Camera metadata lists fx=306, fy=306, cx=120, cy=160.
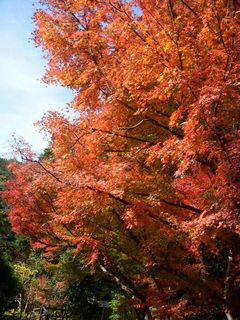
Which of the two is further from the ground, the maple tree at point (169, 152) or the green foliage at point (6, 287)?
the maple tree at point (169, 152)

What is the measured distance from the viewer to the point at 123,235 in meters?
9.27

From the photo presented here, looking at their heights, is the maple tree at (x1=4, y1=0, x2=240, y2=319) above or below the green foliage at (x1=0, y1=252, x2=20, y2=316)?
above

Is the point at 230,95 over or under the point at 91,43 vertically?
under

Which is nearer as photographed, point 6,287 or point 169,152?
point 169,152

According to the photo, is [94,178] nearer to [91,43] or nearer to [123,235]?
[123,235]

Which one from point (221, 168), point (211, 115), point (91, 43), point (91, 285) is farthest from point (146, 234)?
point (91, 285)

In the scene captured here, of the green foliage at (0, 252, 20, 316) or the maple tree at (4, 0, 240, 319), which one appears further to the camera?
the green foliage at (0, 252, 20, 316)

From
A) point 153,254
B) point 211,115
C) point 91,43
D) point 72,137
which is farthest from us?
point 72,137

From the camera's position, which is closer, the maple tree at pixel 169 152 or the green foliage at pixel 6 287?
the maple tree at pixel 169 152

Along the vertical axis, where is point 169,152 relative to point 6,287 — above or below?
above

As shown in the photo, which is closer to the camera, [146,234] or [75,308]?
[146,234]

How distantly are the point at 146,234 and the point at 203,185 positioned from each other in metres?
2.66

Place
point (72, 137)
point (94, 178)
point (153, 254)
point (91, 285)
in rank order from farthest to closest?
point (91, 285) < point (72, 137) < point (153, 254) < point (94, 178)

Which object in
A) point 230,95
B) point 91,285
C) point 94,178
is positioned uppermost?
point 230,95
